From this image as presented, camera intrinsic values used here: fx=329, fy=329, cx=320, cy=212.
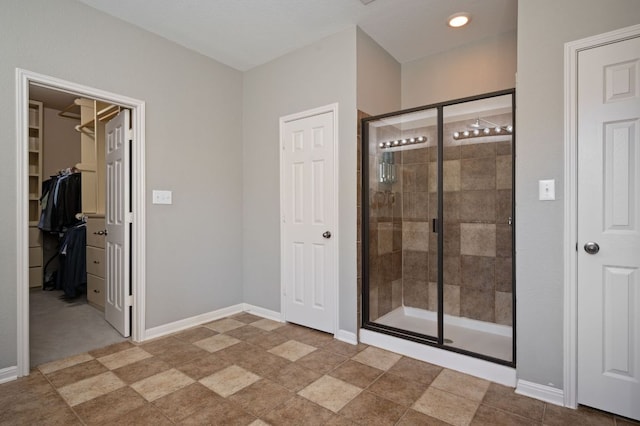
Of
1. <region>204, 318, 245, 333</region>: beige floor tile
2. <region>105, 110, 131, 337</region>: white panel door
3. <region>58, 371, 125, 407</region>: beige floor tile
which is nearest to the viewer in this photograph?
<region>58, 371, 125, 407</region>: beige floor tile

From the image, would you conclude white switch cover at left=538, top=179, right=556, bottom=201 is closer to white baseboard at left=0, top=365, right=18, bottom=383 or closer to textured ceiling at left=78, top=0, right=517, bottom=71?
textured ceiling at left=78, top=0, right=517, bottom=71

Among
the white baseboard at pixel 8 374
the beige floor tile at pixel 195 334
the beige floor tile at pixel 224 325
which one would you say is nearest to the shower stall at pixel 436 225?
the beige floor tile at pixel 224 325

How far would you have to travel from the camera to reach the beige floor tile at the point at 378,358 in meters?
2.50

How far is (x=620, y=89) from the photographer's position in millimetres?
1824

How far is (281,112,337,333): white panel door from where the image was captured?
3.07 meters

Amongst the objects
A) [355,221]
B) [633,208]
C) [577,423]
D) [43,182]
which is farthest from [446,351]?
[43,182]

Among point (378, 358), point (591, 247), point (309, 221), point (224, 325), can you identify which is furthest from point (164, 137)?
point (591, 247)

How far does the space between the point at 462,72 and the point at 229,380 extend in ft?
11.2

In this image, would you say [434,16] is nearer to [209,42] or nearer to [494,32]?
[494,32]

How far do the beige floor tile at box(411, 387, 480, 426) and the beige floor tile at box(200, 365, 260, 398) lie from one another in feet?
3.62

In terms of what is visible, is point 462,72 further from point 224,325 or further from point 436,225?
point 224,325

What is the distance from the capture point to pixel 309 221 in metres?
3.23

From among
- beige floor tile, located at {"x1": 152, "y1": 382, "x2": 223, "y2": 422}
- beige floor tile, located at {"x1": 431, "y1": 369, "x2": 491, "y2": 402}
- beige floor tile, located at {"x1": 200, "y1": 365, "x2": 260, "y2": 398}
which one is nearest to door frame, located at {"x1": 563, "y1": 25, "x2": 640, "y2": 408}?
beige floor tile, located at {"x1": 431, "y1": 369, "x2": 491, "y2": 402}

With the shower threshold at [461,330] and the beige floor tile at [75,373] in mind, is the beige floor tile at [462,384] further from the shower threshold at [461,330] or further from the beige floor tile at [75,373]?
the beige floor tile at [75,373]
